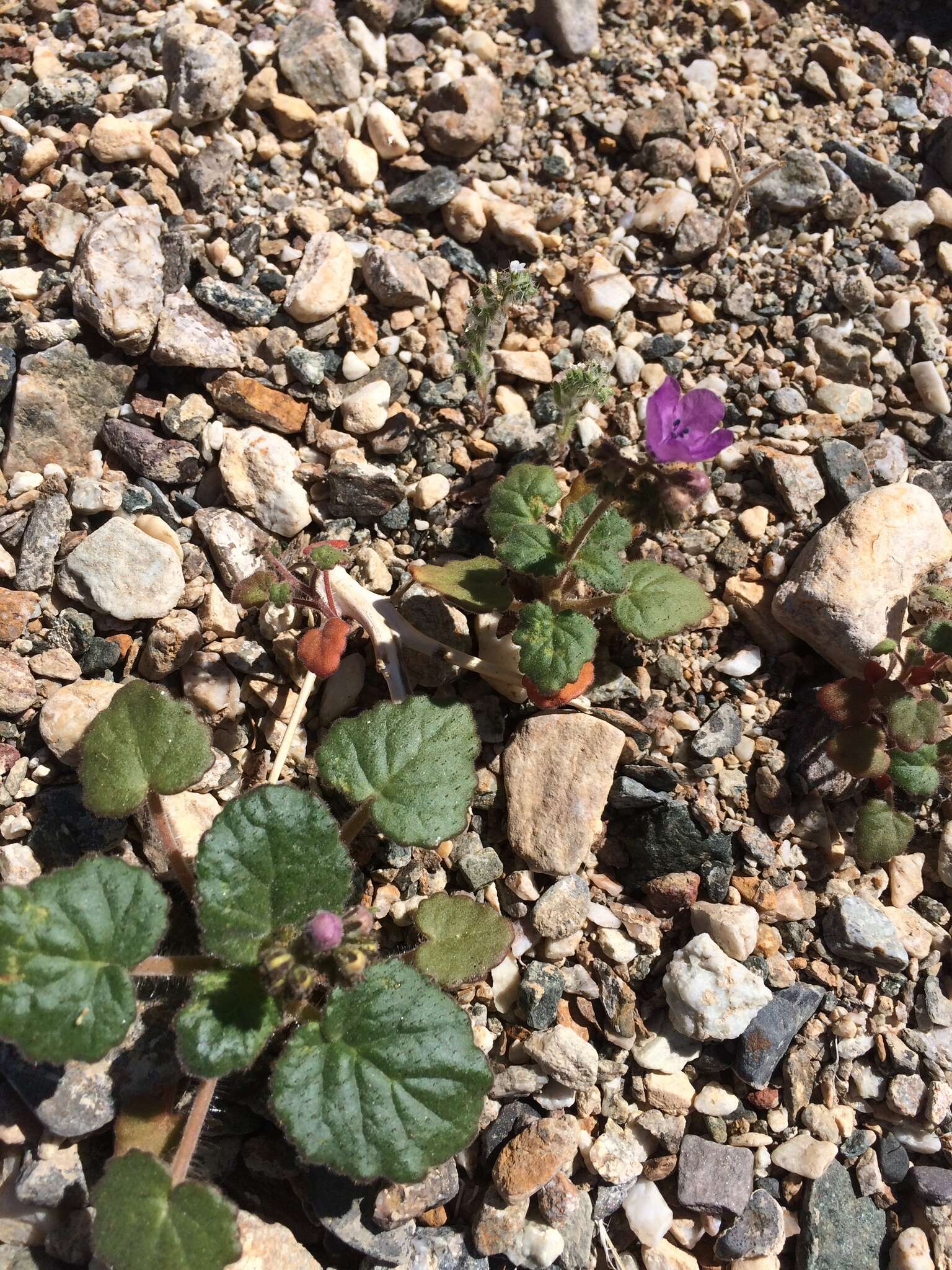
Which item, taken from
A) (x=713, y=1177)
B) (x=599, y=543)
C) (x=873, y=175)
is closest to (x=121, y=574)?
(x=599, y=543)

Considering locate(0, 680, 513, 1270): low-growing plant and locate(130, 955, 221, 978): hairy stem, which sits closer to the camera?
locate(0, 680, 513, 1270): low-growing plant

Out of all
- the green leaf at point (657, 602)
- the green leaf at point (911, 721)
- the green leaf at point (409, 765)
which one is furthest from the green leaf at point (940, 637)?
the green leaf at point (409, 765)

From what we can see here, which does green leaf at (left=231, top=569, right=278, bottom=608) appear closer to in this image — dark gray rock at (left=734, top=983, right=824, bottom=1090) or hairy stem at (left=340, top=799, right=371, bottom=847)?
hairy stem at (left=340, top=799, right=371, bottom=847)

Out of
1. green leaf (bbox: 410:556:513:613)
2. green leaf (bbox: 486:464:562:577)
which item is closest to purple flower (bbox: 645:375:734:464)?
green leaf (bbox: 486:464:562:577)

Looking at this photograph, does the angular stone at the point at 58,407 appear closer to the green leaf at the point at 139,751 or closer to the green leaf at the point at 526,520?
the green leaf at the point at 139,751

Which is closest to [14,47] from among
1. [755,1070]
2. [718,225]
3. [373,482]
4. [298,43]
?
[298,43]

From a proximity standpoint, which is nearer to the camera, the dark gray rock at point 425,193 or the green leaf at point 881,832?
the green leaf at point 881,832

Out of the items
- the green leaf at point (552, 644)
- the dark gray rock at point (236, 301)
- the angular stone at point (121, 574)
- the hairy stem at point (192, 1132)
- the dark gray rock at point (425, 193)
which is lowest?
the hairy stem at point (192, 1132)
